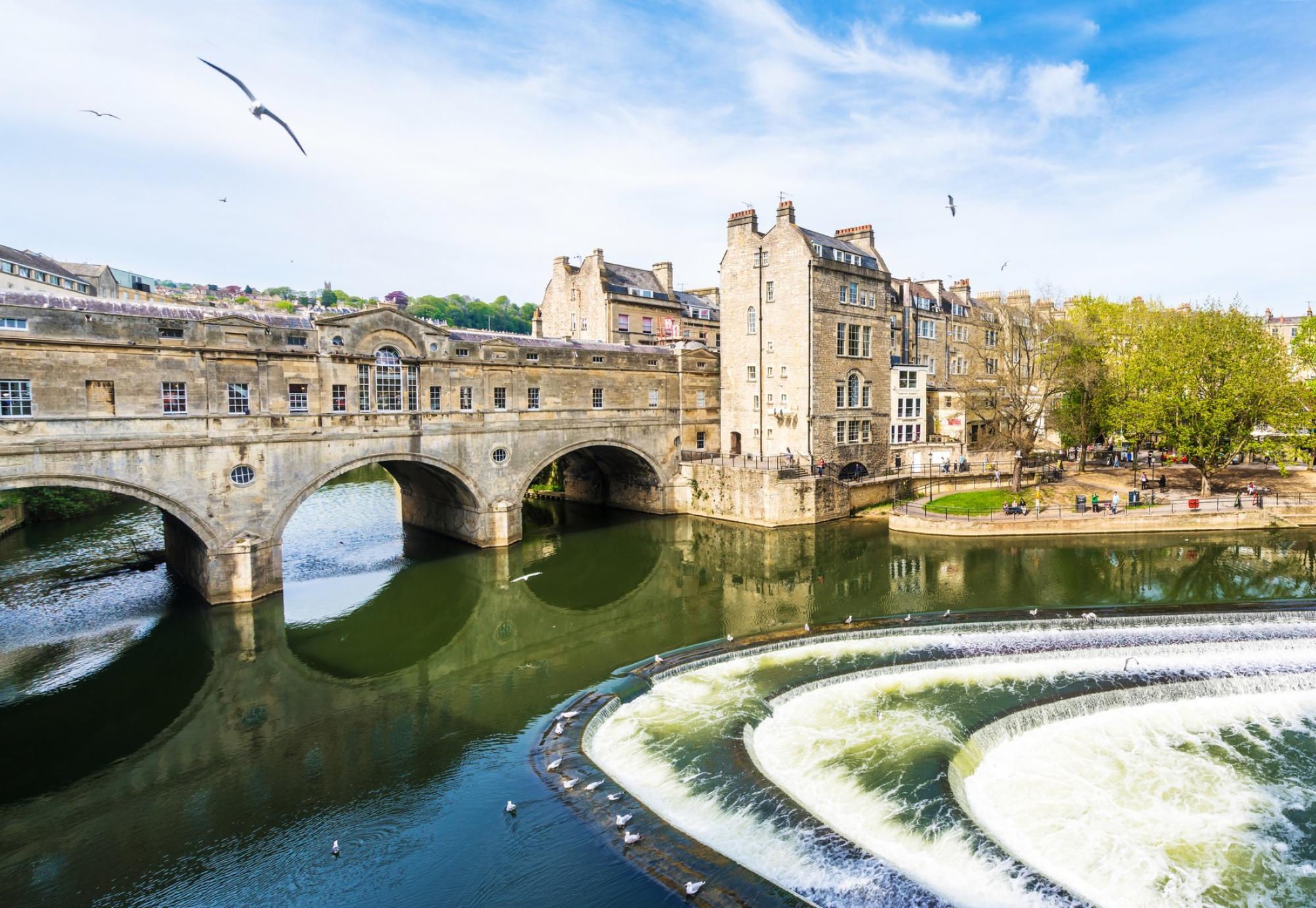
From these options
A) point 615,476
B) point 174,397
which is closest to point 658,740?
point 174,397

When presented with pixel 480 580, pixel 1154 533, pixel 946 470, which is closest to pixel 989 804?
pixel 480 580

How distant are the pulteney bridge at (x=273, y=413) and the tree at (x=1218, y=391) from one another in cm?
2684

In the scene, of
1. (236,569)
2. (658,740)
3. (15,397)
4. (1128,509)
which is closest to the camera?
(658,740)

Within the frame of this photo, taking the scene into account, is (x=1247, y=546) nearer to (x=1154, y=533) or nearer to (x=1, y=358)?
(x=1154, y=533)

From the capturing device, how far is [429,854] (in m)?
12.0

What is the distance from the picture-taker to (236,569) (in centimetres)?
2470

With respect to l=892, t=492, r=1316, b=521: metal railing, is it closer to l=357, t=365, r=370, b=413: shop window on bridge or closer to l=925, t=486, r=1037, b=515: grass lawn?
l=925, t=486, r=1037, b=515: grass lawn

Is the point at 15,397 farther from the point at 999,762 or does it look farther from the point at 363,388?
the point at 999,762

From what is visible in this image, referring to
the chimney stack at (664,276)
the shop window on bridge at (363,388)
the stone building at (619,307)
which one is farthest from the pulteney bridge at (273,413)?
the chimney stack at (664,276)

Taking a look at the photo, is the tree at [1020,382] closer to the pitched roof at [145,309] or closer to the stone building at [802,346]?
the stone building at [802,346]

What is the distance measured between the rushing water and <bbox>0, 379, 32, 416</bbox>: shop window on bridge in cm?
714

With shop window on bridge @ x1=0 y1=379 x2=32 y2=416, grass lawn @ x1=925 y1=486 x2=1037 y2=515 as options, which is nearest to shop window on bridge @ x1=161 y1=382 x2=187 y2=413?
shop window on bridge @ x1=0 y1=379 x2=32 y2=416

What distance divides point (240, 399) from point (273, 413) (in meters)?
1.15

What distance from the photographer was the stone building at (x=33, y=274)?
46.1m
